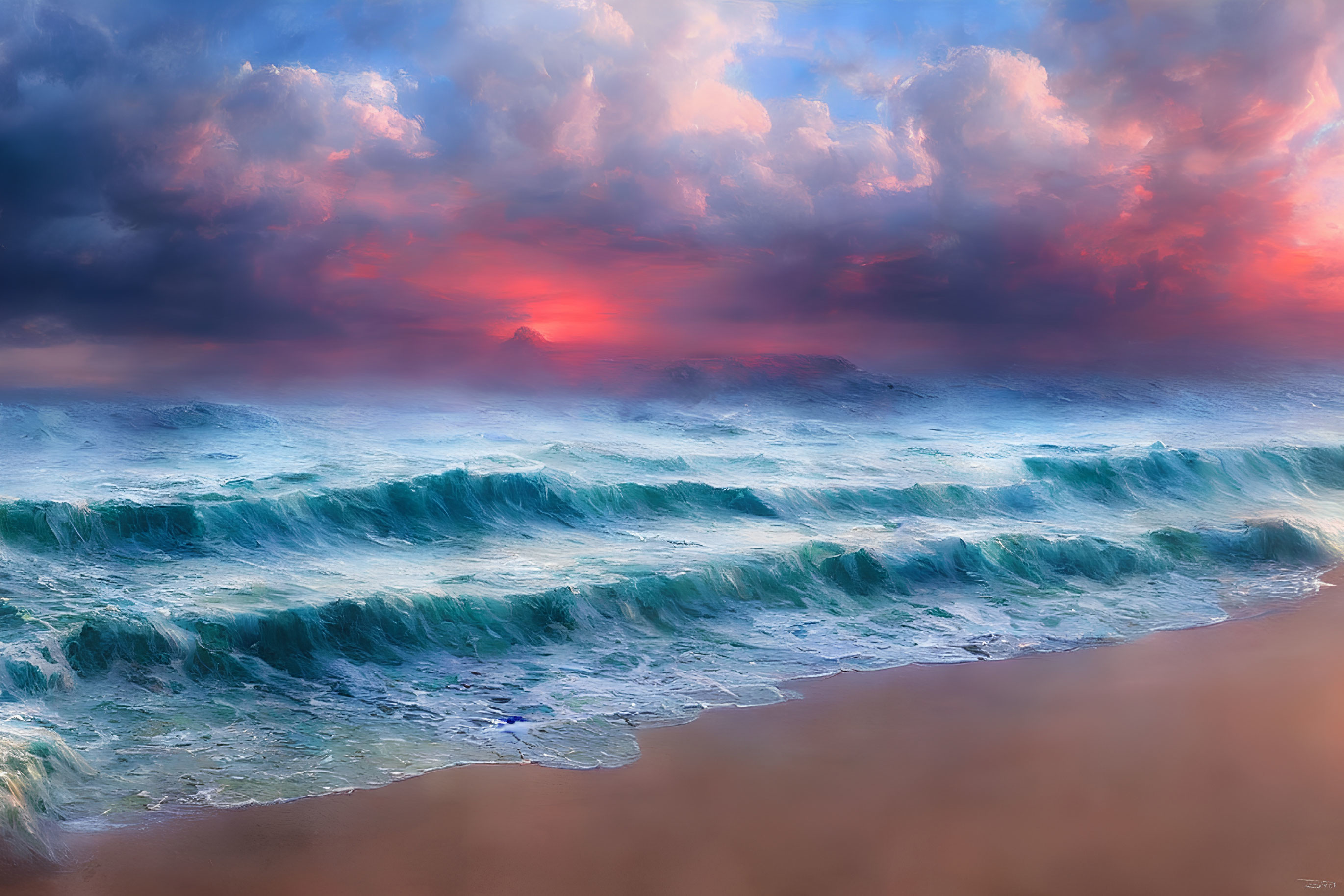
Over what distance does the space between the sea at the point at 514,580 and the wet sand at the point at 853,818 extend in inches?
16.7

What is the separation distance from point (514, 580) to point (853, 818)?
5.55 meters

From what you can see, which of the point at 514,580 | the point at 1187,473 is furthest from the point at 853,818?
the point at 1187,473

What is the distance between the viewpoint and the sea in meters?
5.74

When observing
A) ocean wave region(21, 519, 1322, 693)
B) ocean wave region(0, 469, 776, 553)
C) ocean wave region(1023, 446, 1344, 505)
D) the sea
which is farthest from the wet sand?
ocean wave region(1023, 446, 1344, 505)

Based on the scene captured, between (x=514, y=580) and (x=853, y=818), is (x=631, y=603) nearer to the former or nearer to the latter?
(x=514, y=580)

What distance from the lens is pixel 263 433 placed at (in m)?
21.6

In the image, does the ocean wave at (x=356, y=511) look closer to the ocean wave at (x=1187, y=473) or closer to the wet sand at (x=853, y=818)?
the ocean wave at (x=1187, y=473)

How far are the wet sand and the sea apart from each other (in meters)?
0.42

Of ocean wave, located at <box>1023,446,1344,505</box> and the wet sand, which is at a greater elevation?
ocean wave, located at <box>1023,446,1344,505</box>

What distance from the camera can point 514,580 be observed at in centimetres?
941

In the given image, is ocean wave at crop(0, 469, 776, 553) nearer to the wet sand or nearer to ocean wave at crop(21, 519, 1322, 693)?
ocean wave at crop(21, 519, 1322, 693)

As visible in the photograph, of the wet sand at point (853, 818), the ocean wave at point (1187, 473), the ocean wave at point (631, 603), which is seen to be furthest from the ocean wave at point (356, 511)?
the wet sand at point (853, 818)

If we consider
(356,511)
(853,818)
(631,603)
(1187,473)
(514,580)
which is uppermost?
(1187,473)

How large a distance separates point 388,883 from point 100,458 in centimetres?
1622
